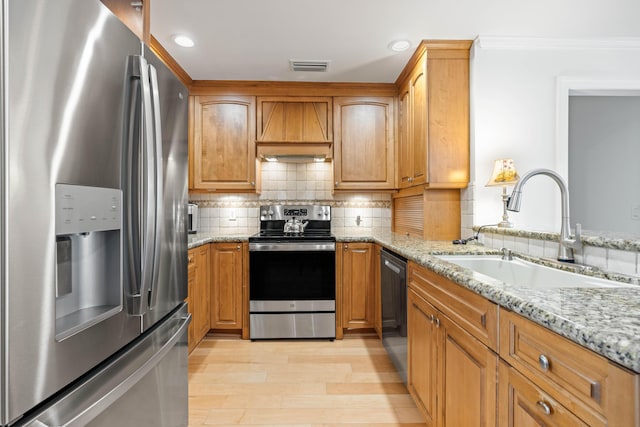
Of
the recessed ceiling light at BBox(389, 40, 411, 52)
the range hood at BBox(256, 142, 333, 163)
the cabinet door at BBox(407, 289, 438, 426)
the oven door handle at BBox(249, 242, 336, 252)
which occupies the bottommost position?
the cabinet door at BBox(407, 289, 438, 426)

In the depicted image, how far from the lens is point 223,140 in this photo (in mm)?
3125

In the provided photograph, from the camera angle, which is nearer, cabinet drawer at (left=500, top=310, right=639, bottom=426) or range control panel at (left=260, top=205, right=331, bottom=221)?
cabinet drawer at (left=500, top=310, right=639, bottom=426)

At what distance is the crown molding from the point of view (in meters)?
2.31

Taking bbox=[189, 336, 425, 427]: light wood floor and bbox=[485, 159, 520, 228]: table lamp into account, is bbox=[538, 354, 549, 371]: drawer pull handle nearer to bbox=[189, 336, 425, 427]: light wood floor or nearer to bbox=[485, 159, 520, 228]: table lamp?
bbox=[189, 336, 425, 427]: light wood floor

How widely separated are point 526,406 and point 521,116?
2.13 meters

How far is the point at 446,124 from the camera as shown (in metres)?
2.40

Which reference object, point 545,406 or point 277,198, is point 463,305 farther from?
point 277,198

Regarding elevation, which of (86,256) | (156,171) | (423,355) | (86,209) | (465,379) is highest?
(156,171)

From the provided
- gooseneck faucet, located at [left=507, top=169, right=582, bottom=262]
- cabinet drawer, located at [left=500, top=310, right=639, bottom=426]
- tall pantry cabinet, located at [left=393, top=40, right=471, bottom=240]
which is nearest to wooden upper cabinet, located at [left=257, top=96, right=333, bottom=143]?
tall pantry cabinet, located at [left=393, top=40, right=471, bottom=240]

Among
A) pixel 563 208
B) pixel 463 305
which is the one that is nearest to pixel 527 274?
pixel 563 208

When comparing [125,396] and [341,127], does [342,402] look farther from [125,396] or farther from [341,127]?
[341,127]

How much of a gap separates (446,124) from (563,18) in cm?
92

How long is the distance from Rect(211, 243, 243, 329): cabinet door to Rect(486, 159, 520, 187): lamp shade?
2.01m

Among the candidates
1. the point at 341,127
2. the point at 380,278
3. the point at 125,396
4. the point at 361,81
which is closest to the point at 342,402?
the point at 380,278
